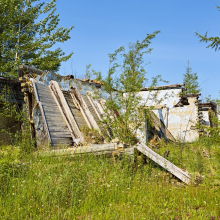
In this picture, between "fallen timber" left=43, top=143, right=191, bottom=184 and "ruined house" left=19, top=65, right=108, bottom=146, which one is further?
"ruined house" left=19, top=65, right=108, bottom=146

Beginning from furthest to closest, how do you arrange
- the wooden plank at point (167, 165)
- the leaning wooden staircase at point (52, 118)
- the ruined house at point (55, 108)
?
the ruined house at point (55, 108) → the leaning wooden staircase at point (52, 118) → the wooden plank at point (167, 165)

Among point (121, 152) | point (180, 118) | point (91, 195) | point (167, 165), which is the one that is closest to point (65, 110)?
point (121, 152)

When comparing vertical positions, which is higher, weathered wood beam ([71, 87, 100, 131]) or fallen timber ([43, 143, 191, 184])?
weathered wood beam ([71, 87, 100, 131])

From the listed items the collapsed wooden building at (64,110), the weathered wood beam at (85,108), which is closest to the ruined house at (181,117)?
the collapsed wooden building at (64,110)

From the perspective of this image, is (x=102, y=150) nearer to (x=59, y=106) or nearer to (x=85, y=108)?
(x=59, y=106)

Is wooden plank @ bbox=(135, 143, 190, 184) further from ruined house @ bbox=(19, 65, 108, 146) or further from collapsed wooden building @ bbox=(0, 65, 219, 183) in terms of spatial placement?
ruined house @ bbox=(19, 65, 108, 146)

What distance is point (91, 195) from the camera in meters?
3.87

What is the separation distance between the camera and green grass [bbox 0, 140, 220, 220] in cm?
344

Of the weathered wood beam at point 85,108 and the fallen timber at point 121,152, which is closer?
the fallen timber at point 121,152

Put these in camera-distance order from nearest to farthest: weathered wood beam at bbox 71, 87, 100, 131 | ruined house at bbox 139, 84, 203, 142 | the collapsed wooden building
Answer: the collapsed wooden building → weathered wood beam at bbox 71, 87, 100, 131 → ruined house at bbox 139, 84, 203, 142

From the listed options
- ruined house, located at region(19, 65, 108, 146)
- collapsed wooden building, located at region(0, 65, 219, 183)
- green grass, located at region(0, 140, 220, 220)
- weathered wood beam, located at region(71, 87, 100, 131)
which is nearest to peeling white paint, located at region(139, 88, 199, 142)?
collapsed wooden building, located at region(0, 65, 219, 183)

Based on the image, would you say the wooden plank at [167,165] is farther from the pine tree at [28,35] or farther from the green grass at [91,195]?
the pine tree at [28,35]

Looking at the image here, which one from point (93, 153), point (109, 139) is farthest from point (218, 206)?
point (109, 139)

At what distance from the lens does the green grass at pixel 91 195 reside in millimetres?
3443
